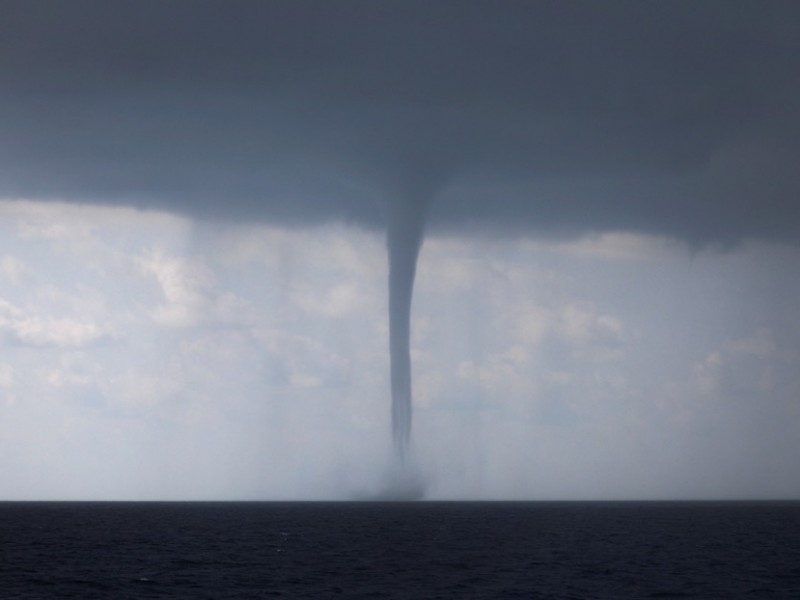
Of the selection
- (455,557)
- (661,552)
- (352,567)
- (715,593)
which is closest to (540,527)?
(661,552)

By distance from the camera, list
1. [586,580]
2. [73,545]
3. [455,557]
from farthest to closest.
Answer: [73,545] → [455,557] → [586,580]

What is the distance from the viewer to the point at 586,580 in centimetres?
6550

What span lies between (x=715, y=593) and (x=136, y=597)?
32.1 meters

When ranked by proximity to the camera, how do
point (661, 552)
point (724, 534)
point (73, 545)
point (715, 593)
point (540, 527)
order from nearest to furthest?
point (715, 593)
point (661, 552)
point (73, 545)
point (724, 534)
point (540, 527)

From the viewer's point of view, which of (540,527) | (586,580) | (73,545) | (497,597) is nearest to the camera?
(497,597)

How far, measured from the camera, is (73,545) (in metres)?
102

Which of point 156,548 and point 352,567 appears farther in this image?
point 156,548

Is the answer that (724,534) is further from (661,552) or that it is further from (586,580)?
(586,580)

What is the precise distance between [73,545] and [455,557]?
4005 cm

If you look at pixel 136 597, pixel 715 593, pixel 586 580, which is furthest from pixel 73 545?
pixel 715 593

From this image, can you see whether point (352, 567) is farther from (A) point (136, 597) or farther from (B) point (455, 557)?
(A) point (136, 597)

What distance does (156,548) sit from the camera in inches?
3799

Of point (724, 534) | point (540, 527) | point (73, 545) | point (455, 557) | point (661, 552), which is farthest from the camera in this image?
point (540, 527)

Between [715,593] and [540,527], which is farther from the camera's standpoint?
[540,527]
